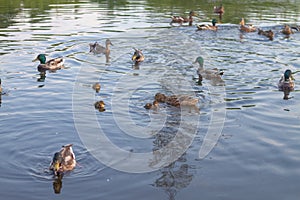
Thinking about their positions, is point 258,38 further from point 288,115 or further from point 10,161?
point 10,161

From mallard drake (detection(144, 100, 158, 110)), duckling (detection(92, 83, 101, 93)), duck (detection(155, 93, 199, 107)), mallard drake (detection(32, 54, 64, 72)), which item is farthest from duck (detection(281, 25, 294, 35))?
mallard drake (detection(144, 100, 158, 110))

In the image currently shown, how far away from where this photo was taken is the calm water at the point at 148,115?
1036 cm

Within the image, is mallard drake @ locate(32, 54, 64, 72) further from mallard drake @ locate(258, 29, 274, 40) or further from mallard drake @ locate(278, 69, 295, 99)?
A: mallard drake @ locate(258, 29, 274, 40)

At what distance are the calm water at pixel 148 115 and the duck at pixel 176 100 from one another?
0.29 metres

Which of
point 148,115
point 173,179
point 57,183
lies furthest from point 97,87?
point 173,179

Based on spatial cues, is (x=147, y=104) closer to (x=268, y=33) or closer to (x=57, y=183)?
(x=57, y=183)

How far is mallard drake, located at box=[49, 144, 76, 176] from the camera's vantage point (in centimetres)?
1052

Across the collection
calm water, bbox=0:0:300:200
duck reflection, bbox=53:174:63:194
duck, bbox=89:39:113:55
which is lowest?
duck reflection, bbox=53:174:63:194

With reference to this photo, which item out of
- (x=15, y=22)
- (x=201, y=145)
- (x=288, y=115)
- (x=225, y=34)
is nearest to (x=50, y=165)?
(x=201, y=145)

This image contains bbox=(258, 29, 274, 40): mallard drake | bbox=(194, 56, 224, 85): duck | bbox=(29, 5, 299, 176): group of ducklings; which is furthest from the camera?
bbox=(258, 29, 274, 40): mallard drake

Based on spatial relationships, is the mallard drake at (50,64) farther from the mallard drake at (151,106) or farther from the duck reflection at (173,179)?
the duck reflection at (173,179)

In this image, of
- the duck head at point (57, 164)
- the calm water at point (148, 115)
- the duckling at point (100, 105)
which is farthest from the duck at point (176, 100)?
the duck head at point (57, 164)

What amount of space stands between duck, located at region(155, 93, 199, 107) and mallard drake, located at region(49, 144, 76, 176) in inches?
206

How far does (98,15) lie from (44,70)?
15.6 m
